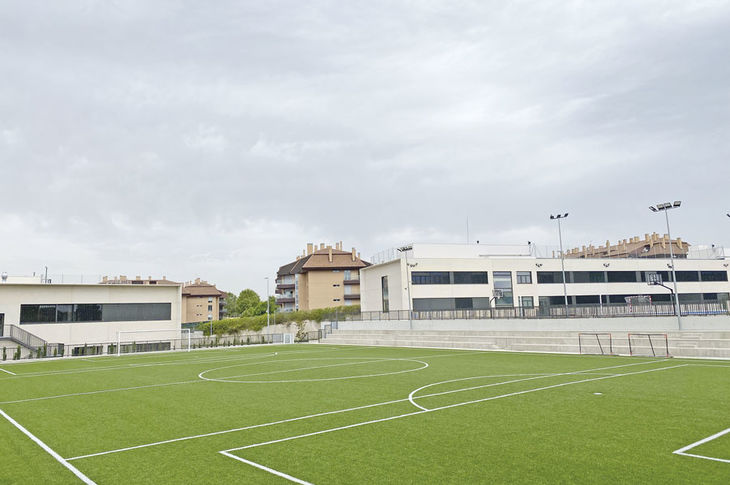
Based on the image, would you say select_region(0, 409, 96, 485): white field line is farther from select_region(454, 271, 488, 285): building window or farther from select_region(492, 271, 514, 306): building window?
select_region(492, 271, 514, 306): building window

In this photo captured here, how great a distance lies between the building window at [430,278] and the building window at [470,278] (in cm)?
124

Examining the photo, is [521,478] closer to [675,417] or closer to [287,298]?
[675,417]

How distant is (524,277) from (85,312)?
49.0 meters

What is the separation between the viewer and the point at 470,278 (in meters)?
62.8

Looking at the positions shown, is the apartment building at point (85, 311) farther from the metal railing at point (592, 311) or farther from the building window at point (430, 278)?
the building window at point (430, 278)

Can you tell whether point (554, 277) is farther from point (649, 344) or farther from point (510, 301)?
point (649, 344)

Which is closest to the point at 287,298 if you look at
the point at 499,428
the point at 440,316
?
the point at 440,316

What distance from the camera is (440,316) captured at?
46375 millimetres

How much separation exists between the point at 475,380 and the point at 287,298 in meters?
85.9

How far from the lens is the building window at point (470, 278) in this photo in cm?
6238

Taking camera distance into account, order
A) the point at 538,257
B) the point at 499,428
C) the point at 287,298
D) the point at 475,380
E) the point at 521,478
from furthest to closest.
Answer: the point at 287,298
the point at 538,257
the point at 475,380
the point at 499,428
the point at 521,478

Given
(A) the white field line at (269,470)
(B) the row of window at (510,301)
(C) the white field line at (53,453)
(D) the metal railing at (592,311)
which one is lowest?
(A) the white field line at (269,470)

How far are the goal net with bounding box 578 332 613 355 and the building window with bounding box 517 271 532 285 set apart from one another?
36.6 meters

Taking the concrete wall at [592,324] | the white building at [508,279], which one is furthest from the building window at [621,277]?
the concrete wall at [592,324]
